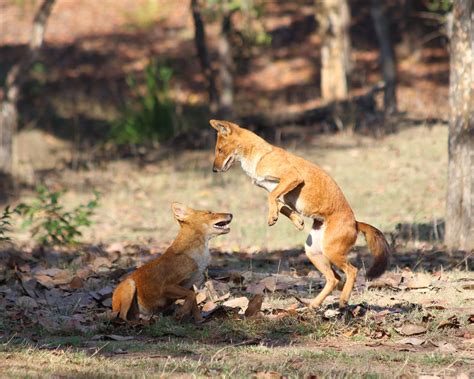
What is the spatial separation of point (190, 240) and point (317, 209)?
1.03 meters

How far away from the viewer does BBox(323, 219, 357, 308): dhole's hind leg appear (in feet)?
23.6

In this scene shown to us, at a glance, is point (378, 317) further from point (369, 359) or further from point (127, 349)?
point (127, 349)

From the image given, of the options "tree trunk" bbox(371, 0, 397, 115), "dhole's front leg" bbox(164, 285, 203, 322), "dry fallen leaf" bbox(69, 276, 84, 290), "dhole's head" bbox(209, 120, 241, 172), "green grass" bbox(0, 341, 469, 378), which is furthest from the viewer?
"tree trunk" bbox(371, 0, 397, 115)

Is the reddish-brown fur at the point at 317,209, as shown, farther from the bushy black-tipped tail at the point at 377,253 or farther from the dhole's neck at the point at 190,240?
the dhole's neck at the point at 190,240

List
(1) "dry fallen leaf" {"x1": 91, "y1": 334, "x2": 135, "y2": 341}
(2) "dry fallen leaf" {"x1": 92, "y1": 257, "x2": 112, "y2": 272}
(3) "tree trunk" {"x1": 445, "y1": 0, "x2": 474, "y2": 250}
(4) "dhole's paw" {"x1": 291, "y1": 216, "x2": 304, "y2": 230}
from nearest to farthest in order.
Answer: (1) "dry fallen leaf" {"x1": 91, "y1": 334, "x2": 135, "y2": 341}
(4) "dhole's paw" {"x1": 291, "y1": 216, "x2": 304, "y2": 230}
(2) "dry fallen leaf" {"x1": 92, "y1": 257, "x2": 112, "y2": 272}
(3) "tree trunk" {"x1": 445, "y1": 0, "x2": 474, "y2": 250}

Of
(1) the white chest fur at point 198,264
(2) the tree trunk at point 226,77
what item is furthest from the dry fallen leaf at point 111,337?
(2) the tree trunk at point 226,77

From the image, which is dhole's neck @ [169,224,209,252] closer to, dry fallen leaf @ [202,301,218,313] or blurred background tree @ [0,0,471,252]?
dry fallen leaf @ [202,301,218,313]

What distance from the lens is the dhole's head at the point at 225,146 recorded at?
7.75 metres

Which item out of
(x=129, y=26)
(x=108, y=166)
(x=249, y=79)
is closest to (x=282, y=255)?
(x=108, y=166)

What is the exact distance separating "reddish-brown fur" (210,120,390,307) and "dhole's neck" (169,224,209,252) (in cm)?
54

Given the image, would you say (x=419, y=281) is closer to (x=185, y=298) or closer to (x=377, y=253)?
(x=377, y=253)

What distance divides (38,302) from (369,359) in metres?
3.11

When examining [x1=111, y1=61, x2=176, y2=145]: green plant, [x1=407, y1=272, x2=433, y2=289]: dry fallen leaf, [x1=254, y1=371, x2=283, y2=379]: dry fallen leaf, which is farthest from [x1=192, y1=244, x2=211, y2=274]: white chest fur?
[x1=111, y1=61, x2=176, y2=145]: green plant

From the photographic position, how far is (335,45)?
24.0 metres
